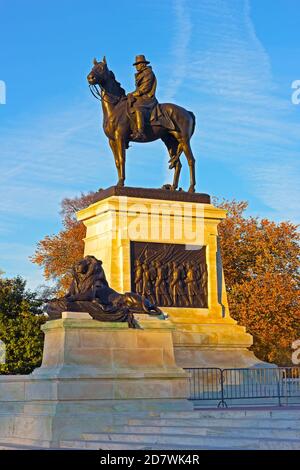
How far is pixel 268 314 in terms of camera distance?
45594mm

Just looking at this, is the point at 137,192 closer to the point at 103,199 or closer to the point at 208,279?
the point at 103,199

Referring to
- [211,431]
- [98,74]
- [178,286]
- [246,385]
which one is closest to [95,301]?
[211,431]

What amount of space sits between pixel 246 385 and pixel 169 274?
13.8 ft

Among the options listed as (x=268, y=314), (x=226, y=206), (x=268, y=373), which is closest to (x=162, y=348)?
(x=268, y=373)

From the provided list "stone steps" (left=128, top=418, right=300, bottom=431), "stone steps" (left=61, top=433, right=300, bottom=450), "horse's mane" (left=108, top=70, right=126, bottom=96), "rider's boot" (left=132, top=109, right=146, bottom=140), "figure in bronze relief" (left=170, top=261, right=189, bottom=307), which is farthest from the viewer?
"horse's mane" (left=108, top=70, right=126, bottom=96)

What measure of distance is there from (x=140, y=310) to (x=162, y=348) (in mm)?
1043

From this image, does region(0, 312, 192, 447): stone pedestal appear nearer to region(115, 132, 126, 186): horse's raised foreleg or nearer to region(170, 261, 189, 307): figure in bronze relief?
region(170, 261, 189, 307): figure in bronze relief

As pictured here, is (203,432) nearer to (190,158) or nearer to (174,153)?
(190,158)

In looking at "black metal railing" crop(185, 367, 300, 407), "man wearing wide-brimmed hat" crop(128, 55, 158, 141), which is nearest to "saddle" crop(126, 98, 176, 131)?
"man wearing wide-brimmed hat" crop(128, 55, 158, 141)

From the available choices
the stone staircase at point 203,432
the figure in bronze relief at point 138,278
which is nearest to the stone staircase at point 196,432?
the stone staircase at point 203,432

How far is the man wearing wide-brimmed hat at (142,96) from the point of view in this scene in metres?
28.2

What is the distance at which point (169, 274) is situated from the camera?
2702 centimetres

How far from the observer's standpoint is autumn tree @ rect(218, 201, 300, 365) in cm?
4566

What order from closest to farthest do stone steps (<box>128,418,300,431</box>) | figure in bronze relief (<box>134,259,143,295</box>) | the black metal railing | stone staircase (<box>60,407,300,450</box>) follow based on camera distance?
1. stone staircase (<box>60,407,300,450</box>)
2. stone steps (<box>128,418,300,431</box>)
3. the black metal railing
4. figure in bronze relief (<box>134,259,143,295</box>)
